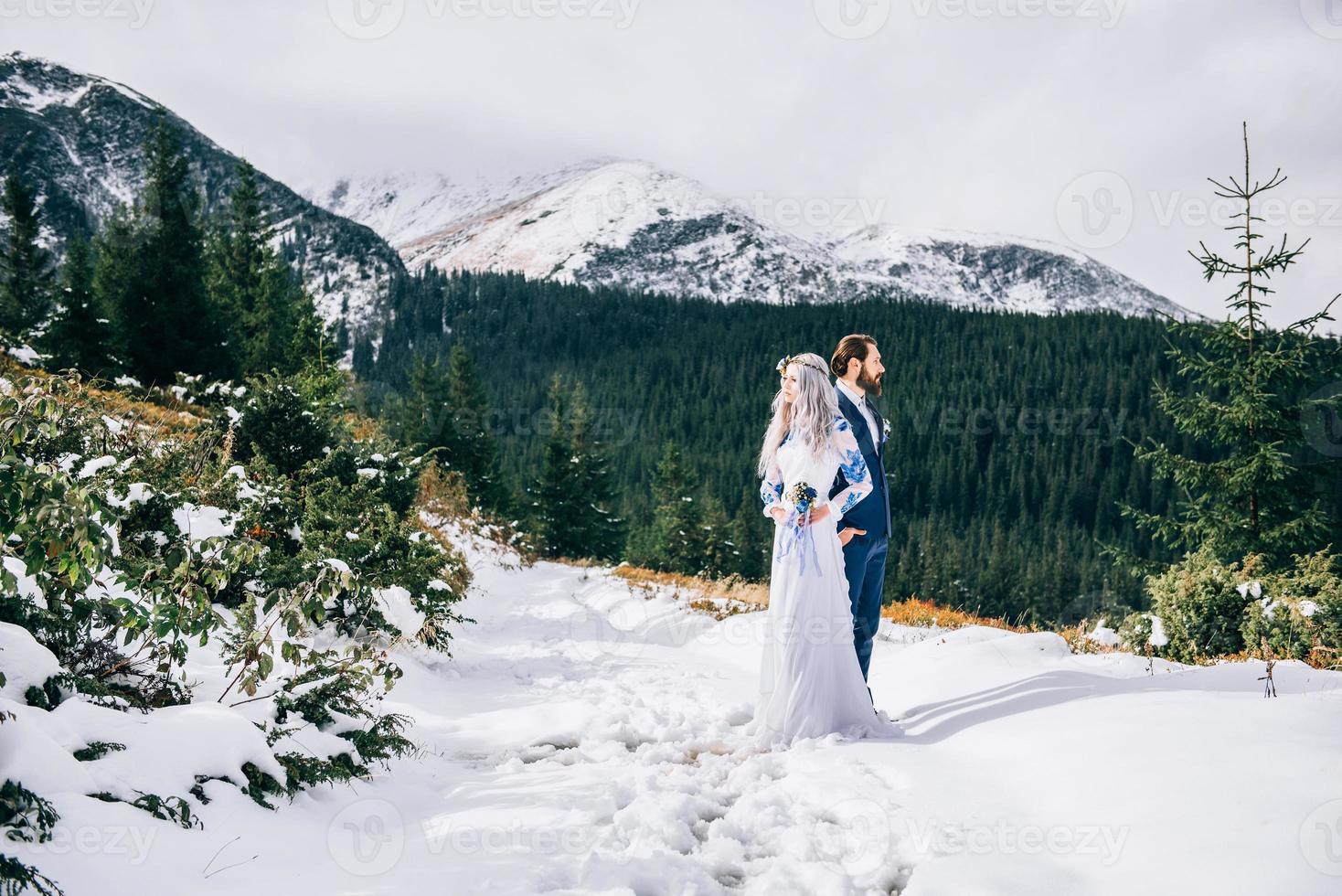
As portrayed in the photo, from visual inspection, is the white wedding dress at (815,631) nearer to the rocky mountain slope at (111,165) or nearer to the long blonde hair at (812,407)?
the long blonde hair at (812,407)

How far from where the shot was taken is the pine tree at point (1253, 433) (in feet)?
32.8

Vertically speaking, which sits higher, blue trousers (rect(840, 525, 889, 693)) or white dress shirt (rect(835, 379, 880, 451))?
white dress shirt (rect(835, 379, 880, 451))

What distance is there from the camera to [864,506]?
5508 mm

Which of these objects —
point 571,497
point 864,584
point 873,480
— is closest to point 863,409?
point 873,480

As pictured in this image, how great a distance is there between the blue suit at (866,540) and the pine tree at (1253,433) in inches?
264

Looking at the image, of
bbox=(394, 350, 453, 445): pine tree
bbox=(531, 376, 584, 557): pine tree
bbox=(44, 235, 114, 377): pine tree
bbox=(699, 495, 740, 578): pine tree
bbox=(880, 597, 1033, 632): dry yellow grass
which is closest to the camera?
bbox=(880, 597, 1033, 632): dry yellow grass

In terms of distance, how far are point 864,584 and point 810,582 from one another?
0.67 m

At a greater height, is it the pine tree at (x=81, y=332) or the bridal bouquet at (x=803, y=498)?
the pine tree at (x=81, y=332)

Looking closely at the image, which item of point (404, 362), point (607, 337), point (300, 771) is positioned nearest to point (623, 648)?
point (300, 771)

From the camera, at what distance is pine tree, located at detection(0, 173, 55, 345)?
36.5m

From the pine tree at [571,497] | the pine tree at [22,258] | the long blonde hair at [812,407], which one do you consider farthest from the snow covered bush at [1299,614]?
the pine tree at [22,258]

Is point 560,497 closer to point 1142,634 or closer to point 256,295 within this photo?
point 256,295

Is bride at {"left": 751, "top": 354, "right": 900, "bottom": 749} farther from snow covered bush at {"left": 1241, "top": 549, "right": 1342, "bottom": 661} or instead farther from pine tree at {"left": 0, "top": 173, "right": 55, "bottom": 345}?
pine tree at {"left": 0, "top": 173, "right": 55, "bottom": 345}

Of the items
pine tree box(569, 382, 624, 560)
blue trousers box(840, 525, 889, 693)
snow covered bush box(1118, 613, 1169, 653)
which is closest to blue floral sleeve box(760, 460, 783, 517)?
blue trousers box(840, 525, 889, 693)
